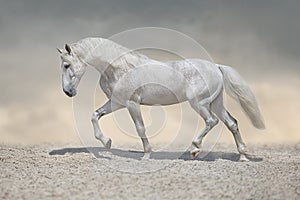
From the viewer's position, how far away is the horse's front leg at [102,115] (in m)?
8.00

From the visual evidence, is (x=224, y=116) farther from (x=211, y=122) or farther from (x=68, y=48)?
(x=68, y=48)

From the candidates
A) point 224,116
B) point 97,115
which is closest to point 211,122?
point 224,116

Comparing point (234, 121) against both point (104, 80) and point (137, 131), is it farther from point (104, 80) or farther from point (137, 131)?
point (104, 80)

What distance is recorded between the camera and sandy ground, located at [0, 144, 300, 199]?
19.8 ft

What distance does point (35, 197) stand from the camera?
5.97m

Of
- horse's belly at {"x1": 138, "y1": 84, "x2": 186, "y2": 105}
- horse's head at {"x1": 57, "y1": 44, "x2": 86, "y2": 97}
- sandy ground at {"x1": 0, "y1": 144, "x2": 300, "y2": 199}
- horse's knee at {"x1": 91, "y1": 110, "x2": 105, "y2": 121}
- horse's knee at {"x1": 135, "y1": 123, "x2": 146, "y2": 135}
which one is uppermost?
horse's head at {"x1": 57, "y1": 44, "x2": 86, "y2": 97}

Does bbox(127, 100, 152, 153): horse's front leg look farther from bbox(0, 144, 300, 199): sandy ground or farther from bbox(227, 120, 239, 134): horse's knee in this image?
bbox(227, 120, 239, 134): horse's knee

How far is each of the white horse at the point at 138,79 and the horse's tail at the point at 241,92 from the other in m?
0.16

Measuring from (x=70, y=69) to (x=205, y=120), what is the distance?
1.88m

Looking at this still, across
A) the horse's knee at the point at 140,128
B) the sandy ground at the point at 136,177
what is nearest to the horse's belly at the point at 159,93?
the horse's knee at the point at 140,128

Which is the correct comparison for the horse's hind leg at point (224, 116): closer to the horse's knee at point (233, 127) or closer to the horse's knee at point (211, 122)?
the horse's knee at point (233, 127)

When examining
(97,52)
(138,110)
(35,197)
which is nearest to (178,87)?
(138,110)

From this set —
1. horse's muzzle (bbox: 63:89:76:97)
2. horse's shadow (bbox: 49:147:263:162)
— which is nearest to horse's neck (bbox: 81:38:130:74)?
horse's muzzle (bbox: 63:89:76:97)

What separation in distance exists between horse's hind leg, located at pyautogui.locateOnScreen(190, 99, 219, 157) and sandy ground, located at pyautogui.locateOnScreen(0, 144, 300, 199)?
0.28 meters
